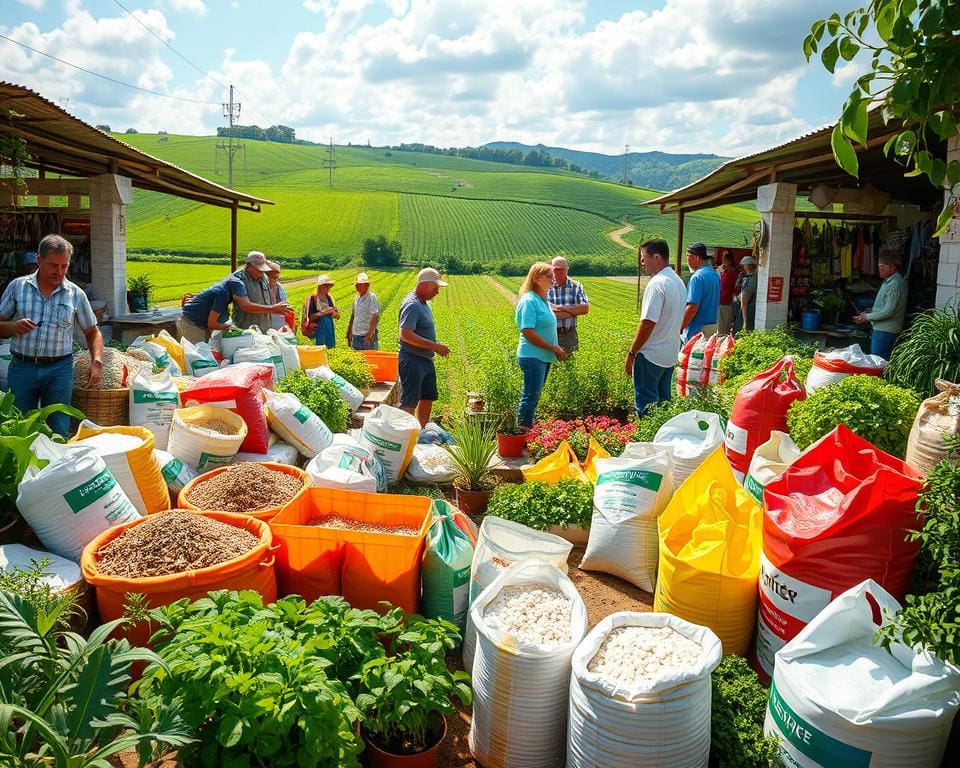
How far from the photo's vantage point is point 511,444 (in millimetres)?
6711

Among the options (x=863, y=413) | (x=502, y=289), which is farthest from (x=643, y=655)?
(x=502, y=289)

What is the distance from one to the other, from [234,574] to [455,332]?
15578 mm

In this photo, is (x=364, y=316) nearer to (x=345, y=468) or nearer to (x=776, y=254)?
(x=345, y=468)

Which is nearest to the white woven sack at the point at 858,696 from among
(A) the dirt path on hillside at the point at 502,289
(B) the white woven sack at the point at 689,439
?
(B) the white woven sack at the point at 689,439

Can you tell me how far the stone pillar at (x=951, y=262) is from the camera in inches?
231

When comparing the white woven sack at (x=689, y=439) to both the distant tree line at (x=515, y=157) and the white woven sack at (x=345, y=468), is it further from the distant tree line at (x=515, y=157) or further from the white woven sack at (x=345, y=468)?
the distant tree line at (x=515, y=157)

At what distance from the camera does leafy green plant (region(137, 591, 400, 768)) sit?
2047 millimetres

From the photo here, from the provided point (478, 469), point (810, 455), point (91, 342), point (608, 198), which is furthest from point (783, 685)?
point (608, 198)

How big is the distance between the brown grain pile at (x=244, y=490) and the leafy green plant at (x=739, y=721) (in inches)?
96.0

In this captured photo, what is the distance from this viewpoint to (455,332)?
60.7ft

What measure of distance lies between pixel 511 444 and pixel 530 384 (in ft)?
1.92

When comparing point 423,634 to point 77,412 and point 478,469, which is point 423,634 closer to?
point 77,412

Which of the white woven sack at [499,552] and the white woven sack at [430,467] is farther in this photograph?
the white woven sack at [430,467]

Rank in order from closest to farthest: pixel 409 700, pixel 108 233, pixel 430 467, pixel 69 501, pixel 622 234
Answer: pixel 409 700 < pixel 69 501 < pixel 430 467 < pixel 108 233 < pixel 622 234
